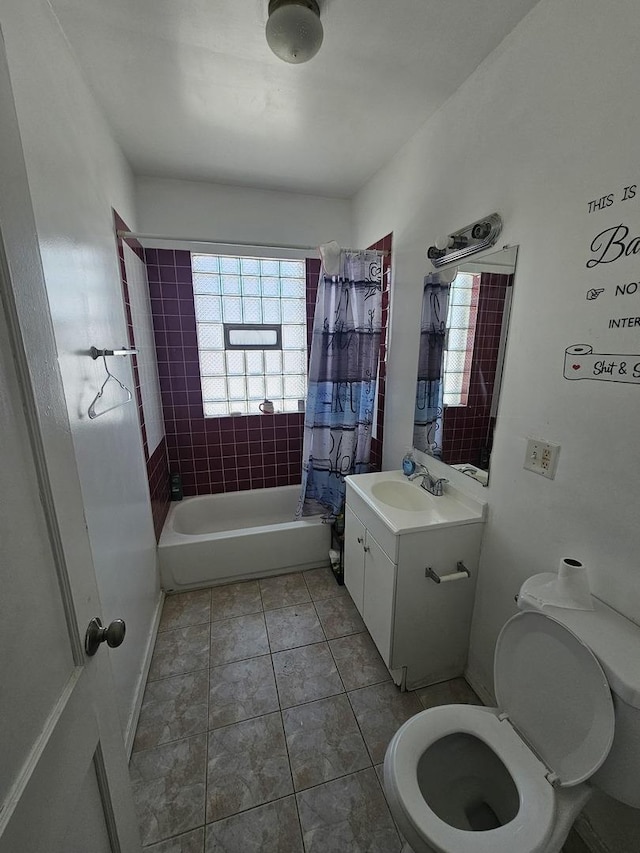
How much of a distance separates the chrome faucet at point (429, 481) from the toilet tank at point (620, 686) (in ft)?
2.60

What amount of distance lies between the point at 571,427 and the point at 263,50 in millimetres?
1743

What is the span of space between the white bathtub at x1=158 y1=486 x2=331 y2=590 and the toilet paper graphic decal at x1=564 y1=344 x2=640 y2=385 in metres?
1.81

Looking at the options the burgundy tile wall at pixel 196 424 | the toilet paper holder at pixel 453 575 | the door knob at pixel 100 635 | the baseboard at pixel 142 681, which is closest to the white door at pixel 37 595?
the door knob at pixel 100 635

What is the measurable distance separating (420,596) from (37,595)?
1406 mm

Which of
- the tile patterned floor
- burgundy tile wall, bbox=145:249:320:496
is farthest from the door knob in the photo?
burgundy tile wall, bbox=145:249:320:496

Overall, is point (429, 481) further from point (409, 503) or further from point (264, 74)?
point (264, 74)

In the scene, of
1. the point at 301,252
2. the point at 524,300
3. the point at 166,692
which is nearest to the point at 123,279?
the point at 301,252

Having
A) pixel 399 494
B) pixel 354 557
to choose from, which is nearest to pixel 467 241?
pixel 399 494

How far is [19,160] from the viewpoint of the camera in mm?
583

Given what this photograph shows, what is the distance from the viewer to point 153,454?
2.31 metres

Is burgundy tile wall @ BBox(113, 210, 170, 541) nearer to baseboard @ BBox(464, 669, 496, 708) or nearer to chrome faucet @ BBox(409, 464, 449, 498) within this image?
chrome faucet @ BBox(409, 464, 449, 498)

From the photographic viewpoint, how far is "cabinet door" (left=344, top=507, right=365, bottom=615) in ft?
6.01

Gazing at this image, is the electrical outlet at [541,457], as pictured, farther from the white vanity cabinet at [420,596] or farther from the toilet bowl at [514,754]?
the toilet bowl at [514,754]

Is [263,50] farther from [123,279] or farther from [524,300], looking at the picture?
[524,300]
